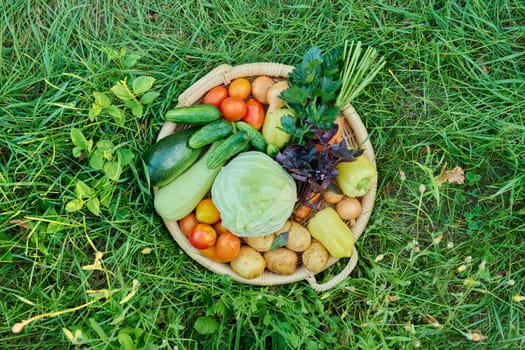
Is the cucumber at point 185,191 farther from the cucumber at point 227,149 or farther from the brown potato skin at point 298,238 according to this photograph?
the brown potato skin at point 298,238

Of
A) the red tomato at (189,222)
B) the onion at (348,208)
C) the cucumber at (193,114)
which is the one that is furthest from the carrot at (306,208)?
the cucumber at (193,114)

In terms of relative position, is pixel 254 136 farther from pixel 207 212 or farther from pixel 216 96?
pixel 207 212

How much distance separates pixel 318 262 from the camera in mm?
2693

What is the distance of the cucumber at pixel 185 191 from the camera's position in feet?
8.61

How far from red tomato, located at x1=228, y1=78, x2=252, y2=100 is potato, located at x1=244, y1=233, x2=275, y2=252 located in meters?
0.77

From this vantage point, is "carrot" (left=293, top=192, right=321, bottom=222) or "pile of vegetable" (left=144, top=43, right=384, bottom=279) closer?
"pile of vegetable" (left=144, top=43, right=384, bottom=279)

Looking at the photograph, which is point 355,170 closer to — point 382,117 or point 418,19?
point 382,117

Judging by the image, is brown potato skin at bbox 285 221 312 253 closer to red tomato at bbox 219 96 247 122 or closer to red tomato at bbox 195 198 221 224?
red tomato at bbox 195 198 221 224

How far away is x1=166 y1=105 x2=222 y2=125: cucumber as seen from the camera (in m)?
2.64

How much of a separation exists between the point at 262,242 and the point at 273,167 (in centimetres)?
42

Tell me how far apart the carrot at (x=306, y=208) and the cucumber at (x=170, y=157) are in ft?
2.03

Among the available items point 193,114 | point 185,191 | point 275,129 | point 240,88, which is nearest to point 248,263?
point 185,191

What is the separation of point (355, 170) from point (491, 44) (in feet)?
3.83

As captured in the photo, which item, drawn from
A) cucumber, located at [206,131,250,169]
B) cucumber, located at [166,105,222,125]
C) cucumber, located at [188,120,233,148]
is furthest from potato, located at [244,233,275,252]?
cucumber, located at [166,105,222,125]
